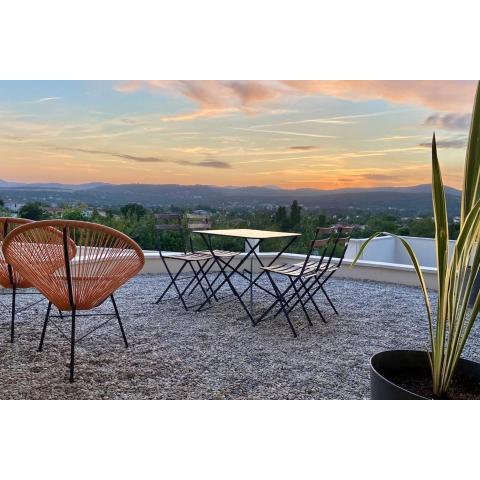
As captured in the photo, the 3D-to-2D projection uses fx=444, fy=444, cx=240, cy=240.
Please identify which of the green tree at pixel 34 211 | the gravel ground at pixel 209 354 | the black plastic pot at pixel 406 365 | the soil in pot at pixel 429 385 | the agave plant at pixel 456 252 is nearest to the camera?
the agave plant at pixel 456 252

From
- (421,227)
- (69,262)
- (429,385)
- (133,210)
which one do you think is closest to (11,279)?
(69,262)

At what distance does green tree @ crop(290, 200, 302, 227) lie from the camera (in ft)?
25.9

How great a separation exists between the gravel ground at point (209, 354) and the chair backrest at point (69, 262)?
0.45m

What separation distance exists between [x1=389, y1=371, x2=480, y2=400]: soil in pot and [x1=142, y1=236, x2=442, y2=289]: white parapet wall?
2840 millimetres

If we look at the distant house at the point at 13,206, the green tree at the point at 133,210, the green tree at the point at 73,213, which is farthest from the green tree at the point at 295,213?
the distant house at the point at 13,206

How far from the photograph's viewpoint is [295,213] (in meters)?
7.94

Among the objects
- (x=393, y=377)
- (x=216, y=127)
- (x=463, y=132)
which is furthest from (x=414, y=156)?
(x=393, y=377)

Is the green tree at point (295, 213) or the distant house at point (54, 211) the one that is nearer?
the distant house at point (54, 211)

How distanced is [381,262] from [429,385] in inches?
189

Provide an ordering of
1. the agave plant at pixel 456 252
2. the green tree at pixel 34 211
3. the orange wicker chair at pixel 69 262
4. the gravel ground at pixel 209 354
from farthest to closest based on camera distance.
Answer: the green tree at pixel 34 211, the orange wicker chair at pixel 69 262, the gravel ground at pixel 209 354, the agave plant at pixel 456 252

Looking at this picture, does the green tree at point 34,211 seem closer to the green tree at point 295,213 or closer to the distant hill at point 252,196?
the distant hill at point 252,196

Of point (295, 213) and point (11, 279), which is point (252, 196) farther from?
point (11, 279)

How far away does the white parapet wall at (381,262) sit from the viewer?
577 cm
